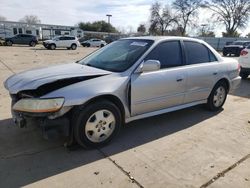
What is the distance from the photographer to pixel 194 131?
4293 mm

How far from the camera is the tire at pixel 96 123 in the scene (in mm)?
3248

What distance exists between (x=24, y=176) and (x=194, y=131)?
2.80 metres

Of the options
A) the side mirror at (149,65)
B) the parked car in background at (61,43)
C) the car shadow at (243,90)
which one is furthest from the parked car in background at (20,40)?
the side mirror at (149,65)

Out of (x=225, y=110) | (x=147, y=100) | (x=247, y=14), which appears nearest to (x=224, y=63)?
(x=225, y=110)

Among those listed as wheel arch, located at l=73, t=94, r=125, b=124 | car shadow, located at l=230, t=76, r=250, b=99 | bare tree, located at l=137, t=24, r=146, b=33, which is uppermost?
bare tree, located at l=137, t=24, r=146, b=33

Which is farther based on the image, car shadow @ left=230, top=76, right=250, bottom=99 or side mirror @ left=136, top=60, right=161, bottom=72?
car shadow @ left=230, top=76, right=250, bottom=99

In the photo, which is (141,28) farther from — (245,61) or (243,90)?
(243,90)

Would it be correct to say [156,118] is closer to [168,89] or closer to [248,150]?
[168,89]

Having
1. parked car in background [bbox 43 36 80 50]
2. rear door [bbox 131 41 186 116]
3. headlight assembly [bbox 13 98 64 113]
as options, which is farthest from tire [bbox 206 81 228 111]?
parked car in background [bbox 43 36 80 50]

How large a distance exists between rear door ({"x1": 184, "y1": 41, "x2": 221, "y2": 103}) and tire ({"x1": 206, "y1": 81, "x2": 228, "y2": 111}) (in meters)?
0.19

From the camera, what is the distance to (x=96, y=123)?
3.44 metres

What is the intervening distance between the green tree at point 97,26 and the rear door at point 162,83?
72.1 meters

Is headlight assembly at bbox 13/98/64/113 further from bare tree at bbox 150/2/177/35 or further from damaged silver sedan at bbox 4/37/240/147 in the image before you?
bare tree at bbox 150/2/177/35

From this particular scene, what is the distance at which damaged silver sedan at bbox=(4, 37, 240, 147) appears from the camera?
3145 millimetres
